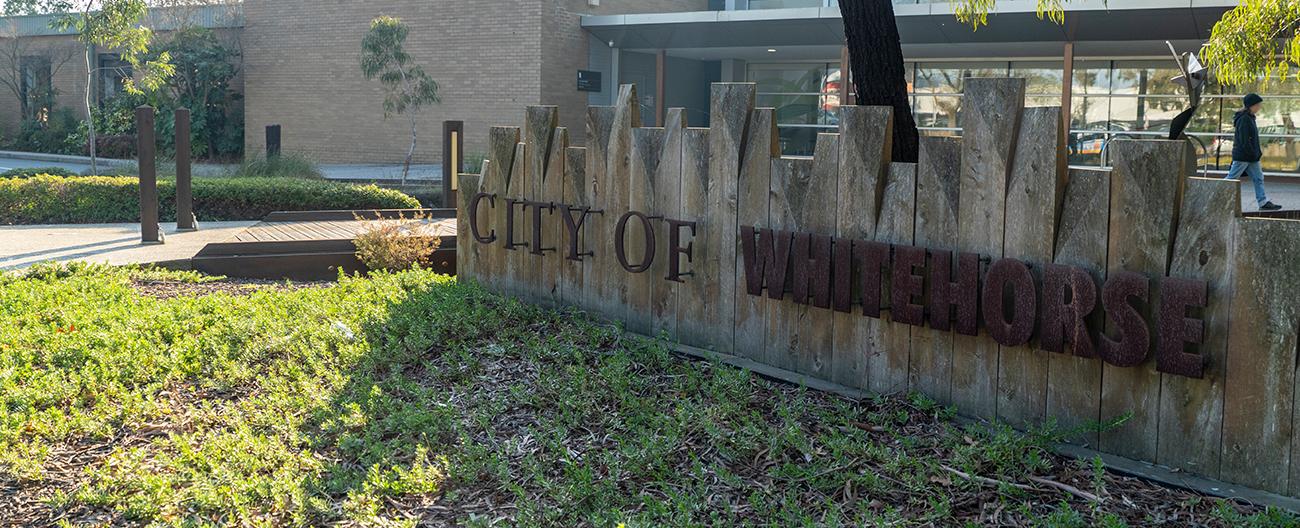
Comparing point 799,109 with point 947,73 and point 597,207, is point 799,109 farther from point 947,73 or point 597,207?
point 597,207

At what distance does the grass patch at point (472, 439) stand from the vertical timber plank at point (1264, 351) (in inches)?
9.1

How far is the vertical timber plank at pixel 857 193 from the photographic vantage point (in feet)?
18.0

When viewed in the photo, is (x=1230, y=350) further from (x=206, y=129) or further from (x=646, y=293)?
(x=206, y=129)

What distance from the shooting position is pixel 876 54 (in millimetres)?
6383

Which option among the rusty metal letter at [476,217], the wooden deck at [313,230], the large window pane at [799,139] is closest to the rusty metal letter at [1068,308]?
the rusty metal letter at [476,217]

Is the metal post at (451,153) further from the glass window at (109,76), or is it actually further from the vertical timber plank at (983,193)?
the glass window at (109,76)

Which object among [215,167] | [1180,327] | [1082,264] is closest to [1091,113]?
[215,167]

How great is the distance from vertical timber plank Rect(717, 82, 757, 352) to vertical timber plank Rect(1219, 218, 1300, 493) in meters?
2.55

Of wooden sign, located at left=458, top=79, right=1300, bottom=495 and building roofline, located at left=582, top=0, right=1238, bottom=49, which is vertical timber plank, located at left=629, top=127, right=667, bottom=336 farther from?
building roofline, located at left=582, top=0, right=1238, bottom=49

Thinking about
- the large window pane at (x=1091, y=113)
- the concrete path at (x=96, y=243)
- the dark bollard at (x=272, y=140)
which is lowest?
the concrete path at (x=96, y=243)

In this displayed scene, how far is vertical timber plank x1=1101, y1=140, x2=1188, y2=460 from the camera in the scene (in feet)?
14.5

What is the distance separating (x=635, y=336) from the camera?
21.9ft

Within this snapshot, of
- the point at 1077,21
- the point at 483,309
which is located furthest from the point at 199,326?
the point at 1077,21

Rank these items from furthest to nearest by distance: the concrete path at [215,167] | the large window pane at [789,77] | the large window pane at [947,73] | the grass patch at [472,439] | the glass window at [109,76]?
the glass window at [109,76]
the large window pane at [789,77]
the large window pane at [947,73]
the concrete path at [215,167]
the grass patch at [472,439]
